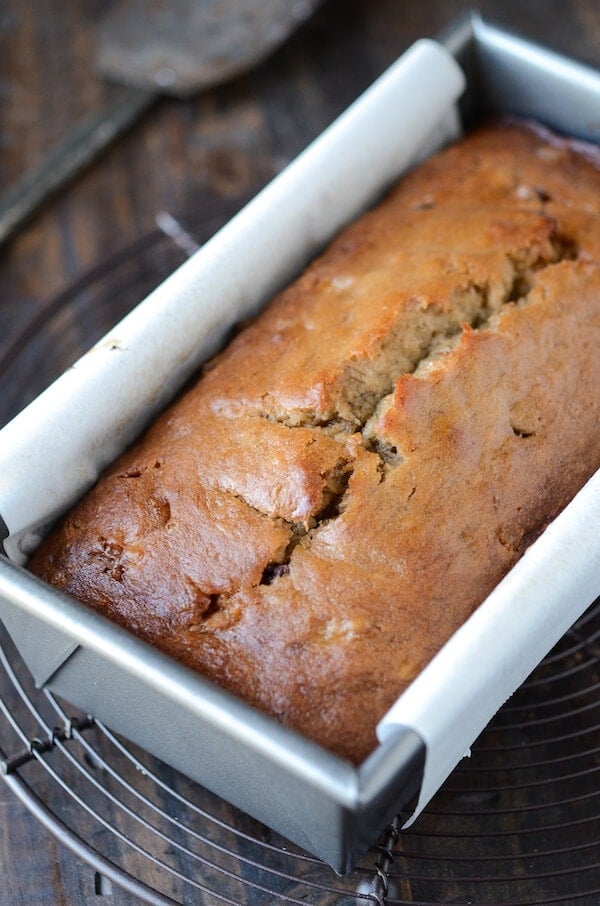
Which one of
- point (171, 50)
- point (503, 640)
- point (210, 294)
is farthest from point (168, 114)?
point (503, 640)

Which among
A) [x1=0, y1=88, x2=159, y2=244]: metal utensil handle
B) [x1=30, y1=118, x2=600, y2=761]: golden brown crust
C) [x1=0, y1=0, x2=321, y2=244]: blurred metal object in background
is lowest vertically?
[x1=0, y1=88, x2=159, y2=244]: metal utensil handle

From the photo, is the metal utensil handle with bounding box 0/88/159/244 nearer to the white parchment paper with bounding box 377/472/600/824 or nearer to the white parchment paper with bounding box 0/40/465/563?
the white parchment paper with bounding box 0/40/465/563

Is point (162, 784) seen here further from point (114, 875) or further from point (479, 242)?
point (479, 242)

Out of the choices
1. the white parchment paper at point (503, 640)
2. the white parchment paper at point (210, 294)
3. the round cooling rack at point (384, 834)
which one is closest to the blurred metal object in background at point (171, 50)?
the white parchment paper at point (210, 294)

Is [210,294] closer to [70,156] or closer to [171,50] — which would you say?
[70,156]

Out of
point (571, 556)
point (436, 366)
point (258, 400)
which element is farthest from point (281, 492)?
point (571, 556)

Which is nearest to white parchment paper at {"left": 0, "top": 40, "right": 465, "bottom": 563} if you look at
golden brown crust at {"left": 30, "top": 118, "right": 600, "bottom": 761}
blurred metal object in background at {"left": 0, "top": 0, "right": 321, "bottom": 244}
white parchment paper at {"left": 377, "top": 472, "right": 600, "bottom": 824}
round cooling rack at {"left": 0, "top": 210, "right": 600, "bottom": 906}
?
golden brown crust at {"left": 30, "top": 118, "right": 600, "bottom": 761}

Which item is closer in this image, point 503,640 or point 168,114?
point 503,640
